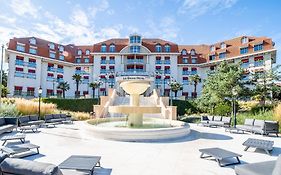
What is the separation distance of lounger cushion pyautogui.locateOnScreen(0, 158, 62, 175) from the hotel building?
37.0m

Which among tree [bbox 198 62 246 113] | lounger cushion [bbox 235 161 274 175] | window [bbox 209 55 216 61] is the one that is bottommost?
lounger cushion [bbox 235 161 274 175]

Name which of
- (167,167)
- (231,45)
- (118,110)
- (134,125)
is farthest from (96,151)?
(231,45)

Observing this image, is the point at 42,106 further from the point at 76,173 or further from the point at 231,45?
the point at 231,45

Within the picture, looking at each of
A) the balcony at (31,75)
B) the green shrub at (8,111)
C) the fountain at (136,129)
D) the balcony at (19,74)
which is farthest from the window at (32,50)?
the fountain at (136,129)

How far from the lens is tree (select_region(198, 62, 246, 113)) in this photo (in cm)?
2191

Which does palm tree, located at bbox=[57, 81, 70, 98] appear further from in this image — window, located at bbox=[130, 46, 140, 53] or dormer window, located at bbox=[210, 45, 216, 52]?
Answer: dormer window, located at bbox=[210, 45, 216, 52]

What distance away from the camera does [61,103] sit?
1253 inches

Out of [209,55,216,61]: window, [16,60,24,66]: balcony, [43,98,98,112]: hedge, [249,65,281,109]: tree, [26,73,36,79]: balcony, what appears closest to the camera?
[249,65,281,109]: tree

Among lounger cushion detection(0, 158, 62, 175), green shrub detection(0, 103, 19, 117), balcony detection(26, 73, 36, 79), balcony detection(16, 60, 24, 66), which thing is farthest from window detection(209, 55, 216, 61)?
lounger cushion detection(0, 158, 62, 175)

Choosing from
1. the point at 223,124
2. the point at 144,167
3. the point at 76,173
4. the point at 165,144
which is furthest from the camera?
the point at 223,124

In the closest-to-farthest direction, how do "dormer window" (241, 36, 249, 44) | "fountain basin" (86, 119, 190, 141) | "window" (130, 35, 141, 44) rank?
"fountain basin" (86, 119, 190, 141) < "dormer window" (241, 36, 249, 44) < "window" (130, 35, 141, 44)

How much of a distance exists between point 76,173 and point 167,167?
2.62 meters

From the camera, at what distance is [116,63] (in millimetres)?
45031

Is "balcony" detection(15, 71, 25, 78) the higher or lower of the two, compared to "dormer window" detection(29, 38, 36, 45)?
lower
